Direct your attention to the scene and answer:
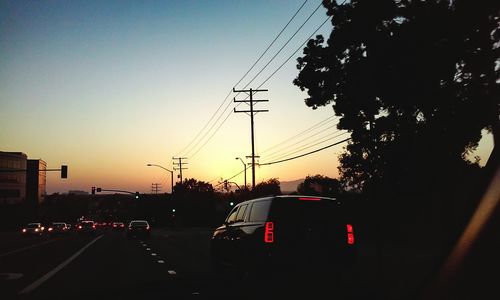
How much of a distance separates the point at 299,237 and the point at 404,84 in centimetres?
1754

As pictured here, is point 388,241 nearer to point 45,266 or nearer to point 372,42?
point 372,42

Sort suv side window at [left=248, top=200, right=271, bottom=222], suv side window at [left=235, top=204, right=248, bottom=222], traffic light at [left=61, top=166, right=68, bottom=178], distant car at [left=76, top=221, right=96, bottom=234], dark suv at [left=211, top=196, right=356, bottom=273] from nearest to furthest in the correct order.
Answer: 1. dark suv at [left=211, top=196, right=356, bottom=273]
2. suv side window at [left=248, top=200, right=271, bottom=222]
3. suv side window at [left=235, top=204, right=248, bottom=222]
4. traffic light at [left=61, top=166, right=68, bottom=178]
5. distant car at [left=76, top=221, right=96, bottom=234]

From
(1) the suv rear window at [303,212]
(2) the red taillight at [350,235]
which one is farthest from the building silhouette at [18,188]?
(2) the red taillight at [350,235]

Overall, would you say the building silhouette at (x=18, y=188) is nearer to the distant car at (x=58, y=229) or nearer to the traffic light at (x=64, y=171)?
the distant car at (x=58, y=229)

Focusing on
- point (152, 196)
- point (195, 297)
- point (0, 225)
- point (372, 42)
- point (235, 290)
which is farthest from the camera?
point (152, 196)

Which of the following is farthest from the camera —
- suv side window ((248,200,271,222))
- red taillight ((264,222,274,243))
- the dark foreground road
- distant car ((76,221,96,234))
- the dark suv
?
distant car ((76,221,96,234))

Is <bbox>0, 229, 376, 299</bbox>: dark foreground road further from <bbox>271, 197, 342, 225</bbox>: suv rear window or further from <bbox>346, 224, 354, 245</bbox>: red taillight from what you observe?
<bbox>271, 197, 342, 225</bbox>: suv rear window

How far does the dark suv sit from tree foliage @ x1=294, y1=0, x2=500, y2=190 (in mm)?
13214

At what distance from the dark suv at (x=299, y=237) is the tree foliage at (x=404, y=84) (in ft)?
43.4

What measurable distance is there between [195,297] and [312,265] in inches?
90.2

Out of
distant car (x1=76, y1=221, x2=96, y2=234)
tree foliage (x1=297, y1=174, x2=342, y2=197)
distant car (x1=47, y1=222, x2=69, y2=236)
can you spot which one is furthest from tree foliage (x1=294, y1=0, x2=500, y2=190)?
distant car (x1=47, y1=222, x2=69, y2=236)

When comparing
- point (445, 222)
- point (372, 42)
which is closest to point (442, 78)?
point (372, 42)

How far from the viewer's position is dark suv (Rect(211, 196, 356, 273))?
419 inches

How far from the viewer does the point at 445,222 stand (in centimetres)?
2717
